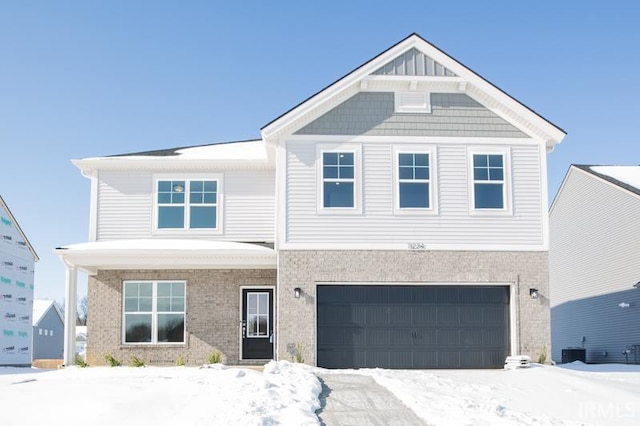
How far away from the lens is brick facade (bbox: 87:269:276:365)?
19.5 m

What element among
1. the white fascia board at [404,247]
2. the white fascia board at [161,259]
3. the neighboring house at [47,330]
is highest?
the white fascia board at [404,247]

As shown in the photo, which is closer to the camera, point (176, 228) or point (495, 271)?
point (495, 271)

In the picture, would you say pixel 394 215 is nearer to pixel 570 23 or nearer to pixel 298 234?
pixel 298 234

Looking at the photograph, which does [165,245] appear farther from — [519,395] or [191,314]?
[519,395]

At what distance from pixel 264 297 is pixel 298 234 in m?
3.01

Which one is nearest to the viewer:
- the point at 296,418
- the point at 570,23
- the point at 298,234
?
the point at 296,418

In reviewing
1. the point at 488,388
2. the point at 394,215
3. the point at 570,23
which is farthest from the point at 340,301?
the point at 570,23

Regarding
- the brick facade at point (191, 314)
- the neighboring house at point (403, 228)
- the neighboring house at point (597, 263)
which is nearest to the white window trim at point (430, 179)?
the neighboring house at point (403, 228)

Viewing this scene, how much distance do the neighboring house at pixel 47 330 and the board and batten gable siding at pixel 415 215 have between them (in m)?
31.1

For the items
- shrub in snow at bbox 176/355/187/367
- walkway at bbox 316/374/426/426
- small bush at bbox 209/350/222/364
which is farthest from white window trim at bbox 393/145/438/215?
shrub in snow at bbox 176/355/187/367

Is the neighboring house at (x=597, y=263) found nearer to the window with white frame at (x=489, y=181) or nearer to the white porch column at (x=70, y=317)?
the window with white frame at (x=489, y=181)

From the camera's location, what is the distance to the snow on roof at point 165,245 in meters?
18.2

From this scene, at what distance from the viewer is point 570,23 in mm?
19375

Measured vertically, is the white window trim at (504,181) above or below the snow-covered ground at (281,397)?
above
